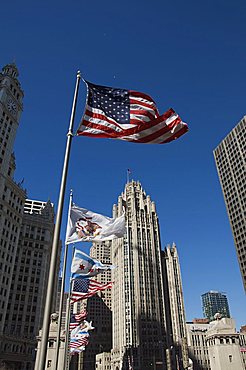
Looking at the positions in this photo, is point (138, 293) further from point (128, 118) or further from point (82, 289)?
point (128, 118)

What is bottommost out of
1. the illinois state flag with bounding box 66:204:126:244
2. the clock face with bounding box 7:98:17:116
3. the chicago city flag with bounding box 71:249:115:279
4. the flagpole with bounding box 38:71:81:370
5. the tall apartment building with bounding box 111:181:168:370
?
the flagpole with bounding box 38:71:81:370

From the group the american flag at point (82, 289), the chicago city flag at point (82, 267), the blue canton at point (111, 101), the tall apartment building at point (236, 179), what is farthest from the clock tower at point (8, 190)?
the tall apartment building at point (236, 179)

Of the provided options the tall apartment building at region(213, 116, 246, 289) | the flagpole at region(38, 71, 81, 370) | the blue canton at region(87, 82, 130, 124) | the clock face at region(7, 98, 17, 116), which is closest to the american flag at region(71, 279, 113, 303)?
the flagpole at region(38, 71, 81, 370)

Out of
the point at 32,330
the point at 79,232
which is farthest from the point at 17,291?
the point at 79,232

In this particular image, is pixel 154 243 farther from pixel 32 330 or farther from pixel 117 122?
pixel 117 122

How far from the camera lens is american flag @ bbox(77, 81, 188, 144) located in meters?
16.7

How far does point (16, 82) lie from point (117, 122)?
9324cm

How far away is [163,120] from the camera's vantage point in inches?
697

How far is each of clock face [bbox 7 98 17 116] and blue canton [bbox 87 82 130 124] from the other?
275 feet

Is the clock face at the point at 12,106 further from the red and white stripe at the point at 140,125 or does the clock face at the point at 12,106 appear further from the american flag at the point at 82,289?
the red and white stripe at the point at 140,125

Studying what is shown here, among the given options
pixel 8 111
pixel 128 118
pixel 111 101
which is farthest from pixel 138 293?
pixel 111 101

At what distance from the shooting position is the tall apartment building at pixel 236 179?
5748 inches

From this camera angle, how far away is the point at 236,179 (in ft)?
509

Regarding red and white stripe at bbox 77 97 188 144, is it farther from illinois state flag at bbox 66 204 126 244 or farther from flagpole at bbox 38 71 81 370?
illinois state flag at bbox 66 204 126 244
